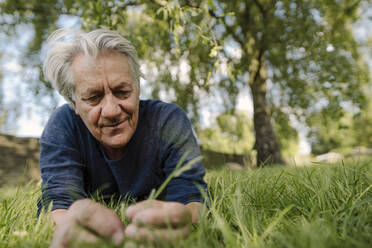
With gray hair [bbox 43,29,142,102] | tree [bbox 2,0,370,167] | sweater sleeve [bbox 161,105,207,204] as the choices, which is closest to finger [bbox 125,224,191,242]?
sweater sleeve [bbox 161,105,207,204]

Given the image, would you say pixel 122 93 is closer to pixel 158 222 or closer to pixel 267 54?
pixel 158 222

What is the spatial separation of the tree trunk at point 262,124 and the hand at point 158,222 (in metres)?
6.55

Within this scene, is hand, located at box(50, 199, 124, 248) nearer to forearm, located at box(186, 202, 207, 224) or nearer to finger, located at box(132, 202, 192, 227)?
finger, located at box(132, 202, 192, 227)

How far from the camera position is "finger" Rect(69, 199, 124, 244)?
868 millimetres

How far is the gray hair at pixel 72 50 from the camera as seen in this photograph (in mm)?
1814

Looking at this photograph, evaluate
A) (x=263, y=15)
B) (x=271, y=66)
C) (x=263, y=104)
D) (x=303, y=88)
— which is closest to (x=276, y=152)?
(x=263, y=104)

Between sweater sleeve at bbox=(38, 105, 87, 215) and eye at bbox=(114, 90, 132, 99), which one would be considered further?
eye at bbox=(114, 90, 132, 99)

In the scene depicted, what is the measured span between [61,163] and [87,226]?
101 centimetres

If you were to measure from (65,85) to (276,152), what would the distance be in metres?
6.47

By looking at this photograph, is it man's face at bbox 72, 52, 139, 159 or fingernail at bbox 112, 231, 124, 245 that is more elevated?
man's face at bbox 72, 52, 139, 159

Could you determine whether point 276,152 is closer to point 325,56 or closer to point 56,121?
point 325,56

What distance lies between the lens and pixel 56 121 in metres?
2.03

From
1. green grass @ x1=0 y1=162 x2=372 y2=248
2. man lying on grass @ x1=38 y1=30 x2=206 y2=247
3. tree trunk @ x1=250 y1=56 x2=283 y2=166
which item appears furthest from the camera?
tree trunk @ x1=250 y1=56 x2=283 y2=166

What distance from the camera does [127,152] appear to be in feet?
6.72
